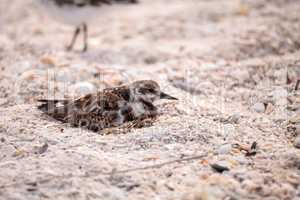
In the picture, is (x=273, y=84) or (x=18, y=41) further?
(x=18, y=41)

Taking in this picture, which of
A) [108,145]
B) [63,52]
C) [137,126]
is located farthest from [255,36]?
[108,145]

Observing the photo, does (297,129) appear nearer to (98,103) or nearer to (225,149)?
(225,149)

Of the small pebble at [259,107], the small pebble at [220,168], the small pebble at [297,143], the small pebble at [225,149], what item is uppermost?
the small pebble at [259,107]

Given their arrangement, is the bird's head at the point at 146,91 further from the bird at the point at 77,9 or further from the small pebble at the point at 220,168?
the bird at the point at 77,9

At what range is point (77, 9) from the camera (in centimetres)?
521

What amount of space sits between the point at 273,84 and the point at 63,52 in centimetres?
227

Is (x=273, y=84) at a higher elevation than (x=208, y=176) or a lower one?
higher

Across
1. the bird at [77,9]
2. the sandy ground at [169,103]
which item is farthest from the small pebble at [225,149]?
the bird at [77,9]

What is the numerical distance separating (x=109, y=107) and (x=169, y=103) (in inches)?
21.2

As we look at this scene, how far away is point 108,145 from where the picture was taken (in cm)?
284

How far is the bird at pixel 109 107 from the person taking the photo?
310cm

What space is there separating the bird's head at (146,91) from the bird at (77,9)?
2.11 m

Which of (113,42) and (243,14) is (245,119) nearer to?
(113,42)

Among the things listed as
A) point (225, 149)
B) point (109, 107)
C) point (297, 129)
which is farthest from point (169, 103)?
point (297, 129)
